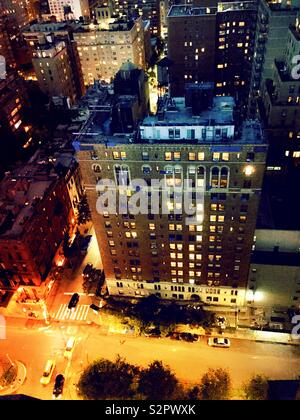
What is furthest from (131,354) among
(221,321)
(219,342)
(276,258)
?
(276,258)

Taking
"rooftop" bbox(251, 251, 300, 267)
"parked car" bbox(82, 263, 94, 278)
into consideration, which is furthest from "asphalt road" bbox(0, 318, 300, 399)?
"rooftop" bbox(251, 251, 300, 267)

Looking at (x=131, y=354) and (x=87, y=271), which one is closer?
(x=131, y=354)

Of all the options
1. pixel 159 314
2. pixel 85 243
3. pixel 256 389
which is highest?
pixel 159 314

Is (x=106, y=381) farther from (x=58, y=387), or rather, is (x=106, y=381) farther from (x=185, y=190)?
(x=185, y=190)

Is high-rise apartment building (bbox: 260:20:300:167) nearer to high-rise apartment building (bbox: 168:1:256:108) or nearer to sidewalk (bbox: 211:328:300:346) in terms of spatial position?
high-rise apartment building (bbox: 168:1:256:108)

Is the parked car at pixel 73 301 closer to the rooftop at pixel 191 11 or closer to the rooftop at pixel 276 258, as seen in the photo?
the rooftop at pixel 276 258

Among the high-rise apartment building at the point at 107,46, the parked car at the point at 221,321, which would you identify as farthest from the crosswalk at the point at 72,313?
the high-rise apartment building at the point at 107,46
